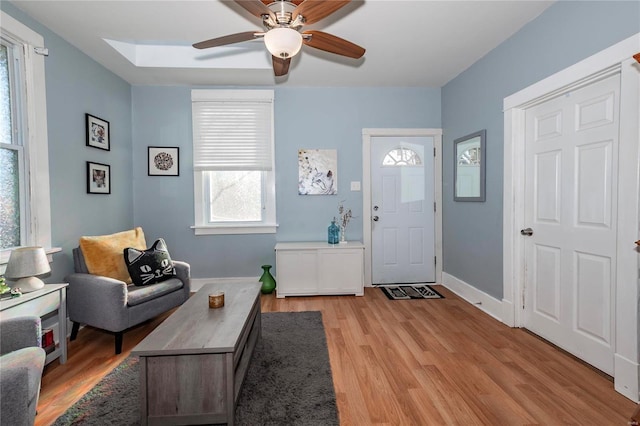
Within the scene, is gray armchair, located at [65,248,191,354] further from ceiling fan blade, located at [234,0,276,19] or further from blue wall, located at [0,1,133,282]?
ceiling fan blade, located at [234,0,276,19]

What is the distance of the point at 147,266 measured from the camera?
277 cm

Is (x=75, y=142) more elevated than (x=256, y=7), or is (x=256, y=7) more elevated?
(x=256, y=7)

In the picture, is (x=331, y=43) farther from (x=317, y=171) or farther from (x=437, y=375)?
(x=437, y=375)

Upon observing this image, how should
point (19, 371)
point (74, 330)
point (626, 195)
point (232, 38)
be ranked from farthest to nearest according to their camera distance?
point (74, 330) < point (232, 38) < point (626, 195) < point (19, 371)

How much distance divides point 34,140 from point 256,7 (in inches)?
81.7

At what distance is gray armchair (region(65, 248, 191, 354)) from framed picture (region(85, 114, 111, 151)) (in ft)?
3.73

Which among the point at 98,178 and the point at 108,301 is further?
the point at 98,178

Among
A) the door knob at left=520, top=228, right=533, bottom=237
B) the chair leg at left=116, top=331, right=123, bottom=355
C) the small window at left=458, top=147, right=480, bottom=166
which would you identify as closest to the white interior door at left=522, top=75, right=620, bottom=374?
the door knob at left=520, top=228, right=533, bottom=237

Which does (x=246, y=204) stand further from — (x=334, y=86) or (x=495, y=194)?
(x=495, y=194)

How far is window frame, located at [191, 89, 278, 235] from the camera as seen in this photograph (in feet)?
12.8

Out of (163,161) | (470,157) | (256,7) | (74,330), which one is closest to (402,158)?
(470,157)

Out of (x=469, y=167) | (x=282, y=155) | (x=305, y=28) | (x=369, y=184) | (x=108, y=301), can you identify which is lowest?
(x=108, y=301)

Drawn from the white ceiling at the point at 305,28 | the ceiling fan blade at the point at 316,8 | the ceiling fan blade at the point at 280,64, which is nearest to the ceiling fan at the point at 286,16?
the ceiling fan blade at the point at 316,8

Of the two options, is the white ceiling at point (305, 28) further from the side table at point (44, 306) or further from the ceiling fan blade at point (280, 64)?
the side table at point (44, 306)
